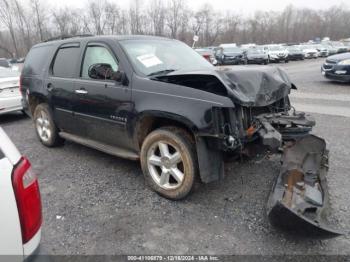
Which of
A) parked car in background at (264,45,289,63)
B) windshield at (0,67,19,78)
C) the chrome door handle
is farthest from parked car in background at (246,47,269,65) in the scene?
the chrome door handle

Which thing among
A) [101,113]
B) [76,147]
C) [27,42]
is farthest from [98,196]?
[27,42]

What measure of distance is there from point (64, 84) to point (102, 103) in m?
1.00

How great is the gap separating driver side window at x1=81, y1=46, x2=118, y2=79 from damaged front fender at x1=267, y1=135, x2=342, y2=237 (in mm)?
2384

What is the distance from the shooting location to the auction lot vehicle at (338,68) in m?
11.2

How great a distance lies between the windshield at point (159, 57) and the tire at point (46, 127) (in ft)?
6.74

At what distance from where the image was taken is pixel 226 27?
241 feet

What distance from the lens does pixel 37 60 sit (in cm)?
520

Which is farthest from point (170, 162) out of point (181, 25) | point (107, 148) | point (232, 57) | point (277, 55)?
point (181, 25)

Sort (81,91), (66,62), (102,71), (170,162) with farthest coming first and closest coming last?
(66,62) < (81,91) < (102,71) < (170,162)

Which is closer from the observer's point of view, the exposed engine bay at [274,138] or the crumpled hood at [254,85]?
the exposed engine bay at [274,138]

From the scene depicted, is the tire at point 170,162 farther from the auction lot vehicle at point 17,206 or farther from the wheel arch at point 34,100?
the wheel arch at point 34,100

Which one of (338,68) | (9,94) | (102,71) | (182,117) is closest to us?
(182,117)

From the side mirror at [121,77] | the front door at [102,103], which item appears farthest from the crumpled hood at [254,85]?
the front door at [102,103]

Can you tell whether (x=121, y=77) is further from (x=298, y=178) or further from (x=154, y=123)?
(x=298, y=178)
